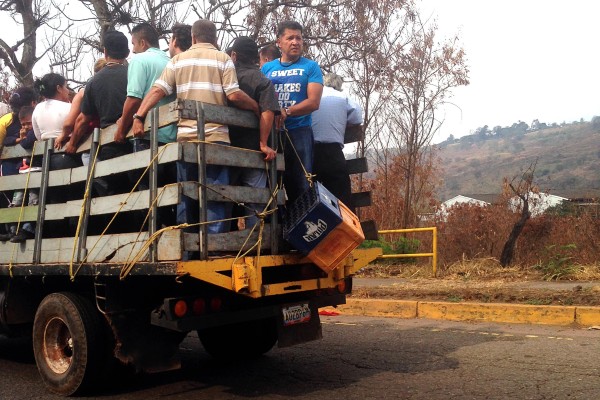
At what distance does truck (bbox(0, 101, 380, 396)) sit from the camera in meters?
4.82

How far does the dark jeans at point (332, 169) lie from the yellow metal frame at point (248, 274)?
957 millimetres

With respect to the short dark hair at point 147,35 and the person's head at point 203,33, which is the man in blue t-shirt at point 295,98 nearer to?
the person's head at point 203,33

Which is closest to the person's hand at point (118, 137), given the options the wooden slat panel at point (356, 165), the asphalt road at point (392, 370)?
the asphalt road at point (392, 370)

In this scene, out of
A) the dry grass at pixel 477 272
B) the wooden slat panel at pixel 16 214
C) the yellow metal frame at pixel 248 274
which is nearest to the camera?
the yellow metal frame at pixel 248 274

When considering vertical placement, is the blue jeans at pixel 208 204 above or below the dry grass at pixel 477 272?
above

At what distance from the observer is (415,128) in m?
18.2

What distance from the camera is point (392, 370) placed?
6051 mm

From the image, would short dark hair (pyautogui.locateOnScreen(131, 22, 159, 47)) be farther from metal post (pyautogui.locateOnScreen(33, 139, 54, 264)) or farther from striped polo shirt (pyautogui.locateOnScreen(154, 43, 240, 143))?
metal post (pyautogui.locateOnScreen(33, 139, 54, 264))

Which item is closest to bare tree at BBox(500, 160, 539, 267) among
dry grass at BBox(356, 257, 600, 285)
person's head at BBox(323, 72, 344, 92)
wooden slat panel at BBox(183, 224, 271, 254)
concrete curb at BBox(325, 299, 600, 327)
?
dry grass at BBox(356, 257, 600, 285)

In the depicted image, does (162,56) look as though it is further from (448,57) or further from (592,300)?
(448,57)

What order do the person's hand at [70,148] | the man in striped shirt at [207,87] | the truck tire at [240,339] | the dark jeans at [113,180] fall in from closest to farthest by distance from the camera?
the man in striped shirt at [207,87]
the dark jeans at [113,180]
the person's hand at [70,148]
the truck tire at [240,339]

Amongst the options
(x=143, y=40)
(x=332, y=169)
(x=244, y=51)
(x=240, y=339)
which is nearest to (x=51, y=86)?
(x=143, y=40)

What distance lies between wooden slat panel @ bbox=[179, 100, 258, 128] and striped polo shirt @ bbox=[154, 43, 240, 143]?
0.28ft

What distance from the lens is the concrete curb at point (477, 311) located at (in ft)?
26.7
